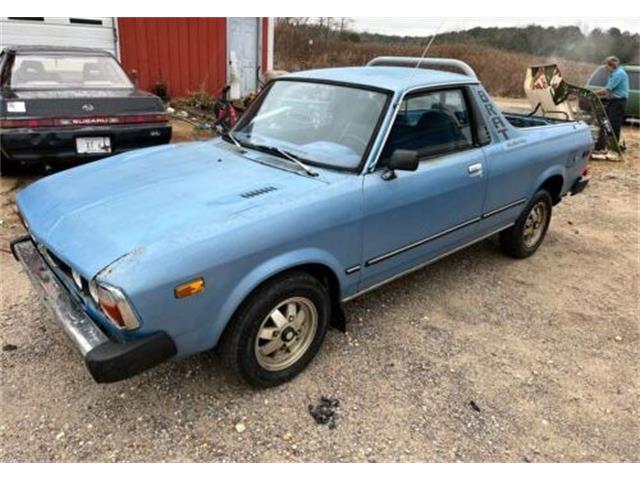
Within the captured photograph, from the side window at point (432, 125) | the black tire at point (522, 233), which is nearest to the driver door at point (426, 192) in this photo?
the side window at point (432, 125)

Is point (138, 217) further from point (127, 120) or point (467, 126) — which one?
point (127, 120)

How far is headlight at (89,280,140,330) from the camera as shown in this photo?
212 centimetres

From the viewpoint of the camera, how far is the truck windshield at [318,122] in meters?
3.11

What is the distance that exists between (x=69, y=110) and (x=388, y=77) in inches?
148

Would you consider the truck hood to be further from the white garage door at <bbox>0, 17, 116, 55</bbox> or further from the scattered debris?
the white garage door at <bbox>0, 17, 116, 55</bbox>

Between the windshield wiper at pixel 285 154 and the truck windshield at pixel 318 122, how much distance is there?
2 centimetres

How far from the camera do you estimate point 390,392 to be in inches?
113

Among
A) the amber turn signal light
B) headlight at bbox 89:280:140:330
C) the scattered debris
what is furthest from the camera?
the scattered debris

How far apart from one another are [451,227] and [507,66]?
22417 mm

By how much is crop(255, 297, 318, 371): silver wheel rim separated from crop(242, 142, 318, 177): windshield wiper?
2.44 ft

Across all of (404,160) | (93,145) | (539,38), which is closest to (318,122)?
(404,160)

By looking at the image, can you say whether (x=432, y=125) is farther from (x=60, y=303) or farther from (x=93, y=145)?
(x=93, y=145)

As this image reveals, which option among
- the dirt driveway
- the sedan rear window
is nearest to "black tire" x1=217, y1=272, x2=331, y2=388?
the dirt driveway

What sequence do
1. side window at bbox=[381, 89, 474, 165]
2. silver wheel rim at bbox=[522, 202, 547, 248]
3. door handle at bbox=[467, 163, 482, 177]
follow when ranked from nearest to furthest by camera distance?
side window at bbox=[381, 89, 474, 165] → door handle at bbox=[467, 163, 482, 177] → silver wheel rim at bbox=[522, 202, 547, 248]
